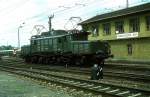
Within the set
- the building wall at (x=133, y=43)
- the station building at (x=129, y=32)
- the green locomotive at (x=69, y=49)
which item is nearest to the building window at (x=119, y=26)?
the station building at (x=129, y=32)

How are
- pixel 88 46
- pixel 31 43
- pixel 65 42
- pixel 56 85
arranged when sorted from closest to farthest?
pixel 56 85
pixel 88 46
pixel 65 42
pixel 31 43

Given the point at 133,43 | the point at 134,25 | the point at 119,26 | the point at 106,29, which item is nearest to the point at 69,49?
the point at 133,43

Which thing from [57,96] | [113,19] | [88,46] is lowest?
[57,96]

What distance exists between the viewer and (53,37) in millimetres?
37094

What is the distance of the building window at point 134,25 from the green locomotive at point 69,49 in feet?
40.4

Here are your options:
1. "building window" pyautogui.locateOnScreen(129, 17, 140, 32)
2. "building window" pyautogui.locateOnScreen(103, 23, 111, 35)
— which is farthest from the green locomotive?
"building window" pyautogui.locateOnScreen(103, 23, 111, 35)

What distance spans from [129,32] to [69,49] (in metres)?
15.5

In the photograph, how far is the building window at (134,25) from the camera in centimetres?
4625

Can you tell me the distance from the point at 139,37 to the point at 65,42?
45.7ft

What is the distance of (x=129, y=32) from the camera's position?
47.5 meters

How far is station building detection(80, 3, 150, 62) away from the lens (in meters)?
44.9

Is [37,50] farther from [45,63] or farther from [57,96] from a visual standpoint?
[57,96]

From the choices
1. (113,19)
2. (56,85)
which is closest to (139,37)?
(113,19)

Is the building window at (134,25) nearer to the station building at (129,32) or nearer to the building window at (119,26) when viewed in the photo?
the station building at (129,32)
